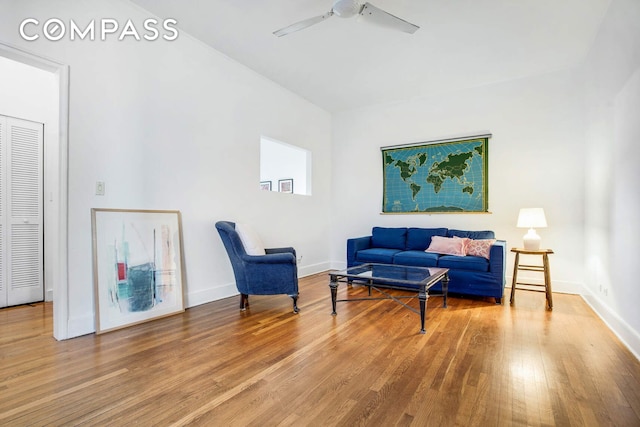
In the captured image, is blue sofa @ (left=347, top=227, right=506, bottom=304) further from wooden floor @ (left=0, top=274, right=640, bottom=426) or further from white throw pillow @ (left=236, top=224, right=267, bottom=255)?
white throw pillow @ (left=236, top=224, right=267, bottom=255)

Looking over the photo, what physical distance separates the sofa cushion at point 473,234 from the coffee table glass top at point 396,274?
53.4 inches

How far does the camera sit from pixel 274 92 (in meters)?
4.66

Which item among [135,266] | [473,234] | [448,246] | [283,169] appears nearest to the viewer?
[135,266]

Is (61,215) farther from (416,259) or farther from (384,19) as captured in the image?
(416,259)

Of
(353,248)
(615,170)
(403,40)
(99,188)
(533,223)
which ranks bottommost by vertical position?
(353,248)

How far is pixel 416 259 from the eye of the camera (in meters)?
4.12

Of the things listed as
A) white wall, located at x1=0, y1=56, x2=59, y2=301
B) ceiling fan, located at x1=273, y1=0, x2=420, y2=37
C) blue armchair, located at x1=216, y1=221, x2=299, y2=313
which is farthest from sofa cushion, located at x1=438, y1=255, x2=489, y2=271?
white wall, located at x1=0, y1=56, x2=59, y2=301

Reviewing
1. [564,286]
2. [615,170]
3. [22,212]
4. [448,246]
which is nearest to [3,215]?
[22,212]

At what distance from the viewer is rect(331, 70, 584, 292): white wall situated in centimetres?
412

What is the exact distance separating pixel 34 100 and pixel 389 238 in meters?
4.87

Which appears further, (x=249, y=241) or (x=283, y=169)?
(x=283, y=169)

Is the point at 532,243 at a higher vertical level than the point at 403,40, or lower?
lower

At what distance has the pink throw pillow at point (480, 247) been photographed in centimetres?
390

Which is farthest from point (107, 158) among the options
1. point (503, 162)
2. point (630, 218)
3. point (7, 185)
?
point (503, 162)
